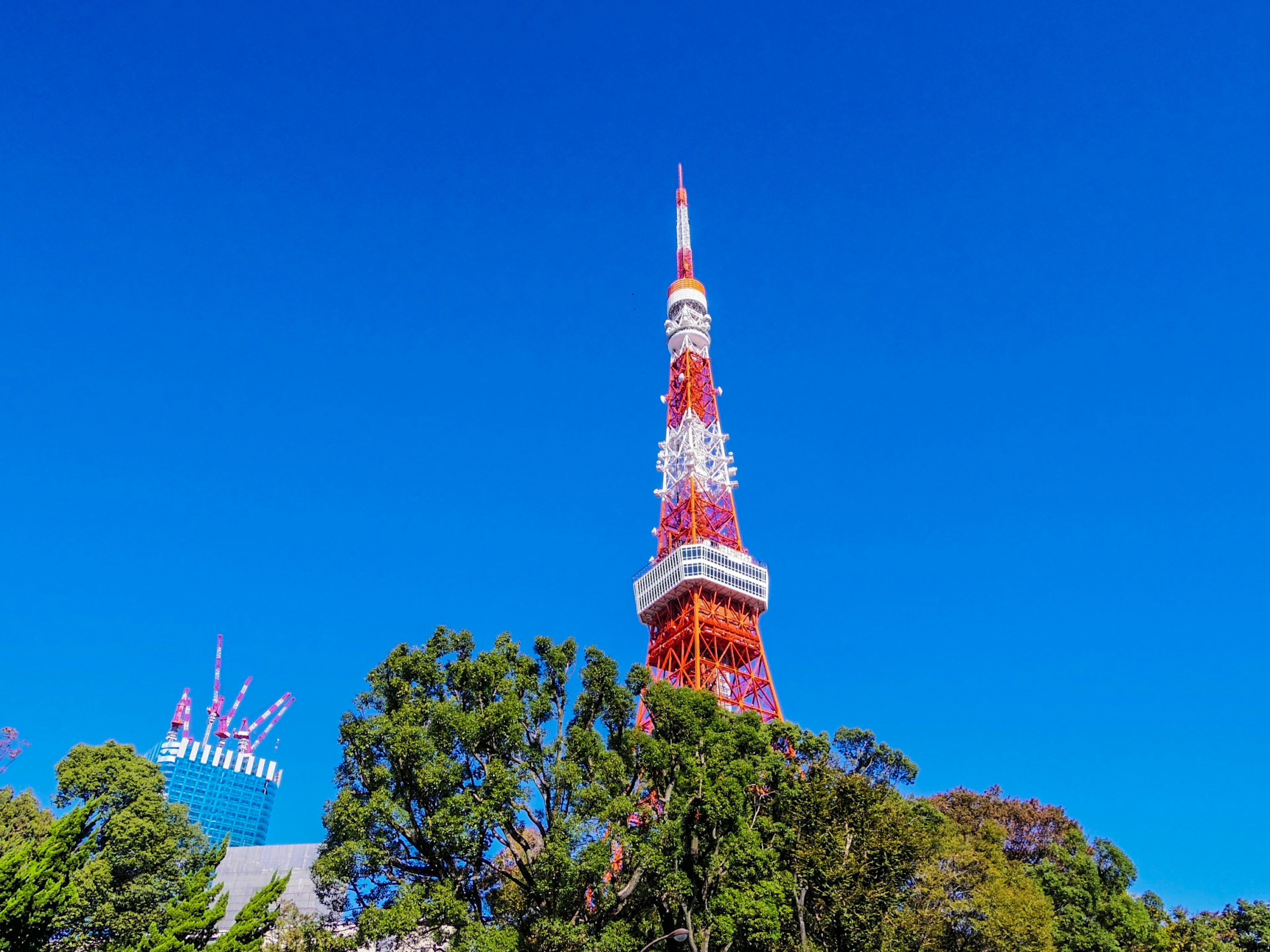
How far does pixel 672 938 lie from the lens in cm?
2350

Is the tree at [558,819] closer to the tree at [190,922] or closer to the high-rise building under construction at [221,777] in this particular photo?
the tree at [190,922]

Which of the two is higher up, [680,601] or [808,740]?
[680,601]

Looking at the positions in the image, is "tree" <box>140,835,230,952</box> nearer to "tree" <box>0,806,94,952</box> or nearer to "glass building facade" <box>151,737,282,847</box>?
"tree" <box>0,806,94,952</box>

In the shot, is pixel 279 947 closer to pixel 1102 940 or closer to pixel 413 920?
pixel 413 920

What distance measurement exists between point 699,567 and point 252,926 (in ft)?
110

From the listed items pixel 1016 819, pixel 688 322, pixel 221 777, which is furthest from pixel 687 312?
pixel 221 777

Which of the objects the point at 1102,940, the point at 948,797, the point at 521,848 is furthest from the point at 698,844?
the point at 948,797

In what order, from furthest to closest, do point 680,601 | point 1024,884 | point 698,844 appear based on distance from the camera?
point 680,601 → point 1024,884 → point 698,844

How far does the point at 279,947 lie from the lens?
23.8 metres

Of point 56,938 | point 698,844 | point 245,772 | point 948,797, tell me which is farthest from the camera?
point 245,772

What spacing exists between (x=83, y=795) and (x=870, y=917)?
2371 cm

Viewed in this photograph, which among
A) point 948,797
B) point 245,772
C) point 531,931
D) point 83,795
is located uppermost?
point 245,772

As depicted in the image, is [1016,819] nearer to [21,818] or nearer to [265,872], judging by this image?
[21,818]

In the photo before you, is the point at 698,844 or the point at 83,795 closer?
the point at 698,844
